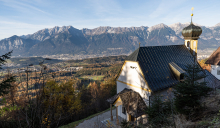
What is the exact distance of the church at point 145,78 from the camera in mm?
12711

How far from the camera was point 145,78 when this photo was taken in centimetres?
1264

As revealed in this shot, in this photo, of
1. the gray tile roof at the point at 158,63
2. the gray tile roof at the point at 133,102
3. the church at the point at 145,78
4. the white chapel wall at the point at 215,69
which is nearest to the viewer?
the gray tile roof at the point at 133,102

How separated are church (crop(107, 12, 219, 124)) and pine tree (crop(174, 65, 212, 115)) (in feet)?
13.1

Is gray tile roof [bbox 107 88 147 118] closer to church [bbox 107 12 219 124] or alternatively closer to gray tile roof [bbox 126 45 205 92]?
church [bbox 107 12 219 124]

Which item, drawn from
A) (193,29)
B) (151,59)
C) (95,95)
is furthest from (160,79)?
(95,95)

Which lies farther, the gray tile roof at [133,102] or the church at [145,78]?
the church at [145,78]

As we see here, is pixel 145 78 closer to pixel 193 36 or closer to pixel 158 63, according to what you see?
pixel 158 63

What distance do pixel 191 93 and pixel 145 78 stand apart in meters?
5.57

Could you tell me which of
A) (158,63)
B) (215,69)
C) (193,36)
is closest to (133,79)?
(158,63)

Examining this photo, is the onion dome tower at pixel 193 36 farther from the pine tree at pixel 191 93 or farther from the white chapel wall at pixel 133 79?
the pine tree at pixel 191 93

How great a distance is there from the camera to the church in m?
12.7

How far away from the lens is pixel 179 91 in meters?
7.43

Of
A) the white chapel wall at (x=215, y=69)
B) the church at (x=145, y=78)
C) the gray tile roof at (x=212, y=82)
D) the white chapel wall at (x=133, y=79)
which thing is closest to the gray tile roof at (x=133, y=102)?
the church at (x=145, y=78)

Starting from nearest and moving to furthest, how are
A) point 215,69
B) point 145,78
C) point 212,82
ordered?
point 145,78, point 212,82, point 215,69
